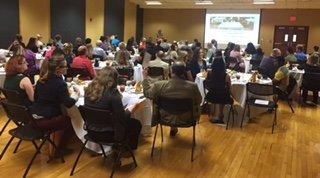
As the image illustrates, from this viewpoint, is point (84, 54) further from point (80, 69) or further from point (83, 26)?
point (83, 26)

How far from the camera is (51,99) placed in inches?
145

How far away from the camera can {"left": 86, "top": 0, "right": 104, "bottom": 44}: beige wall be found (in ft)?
48.4

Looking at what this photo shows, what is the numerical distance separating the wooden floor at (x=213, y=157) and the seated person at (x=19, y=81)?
Result: 740 millimetres

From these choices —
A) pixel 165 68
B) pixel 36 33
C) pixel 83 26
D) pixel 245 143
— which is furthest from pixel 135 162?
pixel 83 26

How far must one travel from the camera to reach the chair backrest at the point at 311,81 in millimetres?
7625

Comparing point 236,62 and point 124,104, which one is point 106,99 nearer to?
point 124,104

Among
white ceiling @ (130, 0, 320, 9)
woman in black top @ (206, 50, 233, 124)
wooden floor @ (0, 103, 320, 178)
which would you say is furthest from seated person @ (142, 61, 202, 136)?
white ceiling @ (130, 0, 320, 9)

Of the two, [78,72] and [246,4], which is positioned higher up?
[246,4]

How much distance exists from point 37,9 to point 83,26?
2.59 meters

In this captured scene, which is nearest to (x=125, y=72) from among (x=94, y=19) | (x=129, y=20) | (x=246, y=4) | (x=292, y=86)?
(x=292, y=86)

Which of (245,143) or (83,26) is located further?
(83,26)

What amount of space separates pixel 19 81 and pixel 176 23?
16140mm

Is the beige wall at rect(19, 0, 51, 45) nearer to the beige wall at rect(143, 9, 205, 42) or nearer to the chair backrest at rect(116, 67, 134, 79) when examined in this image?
the chair backrest at rect(116, 67, 134, 79)

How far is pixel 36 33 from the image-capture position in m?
12.2
